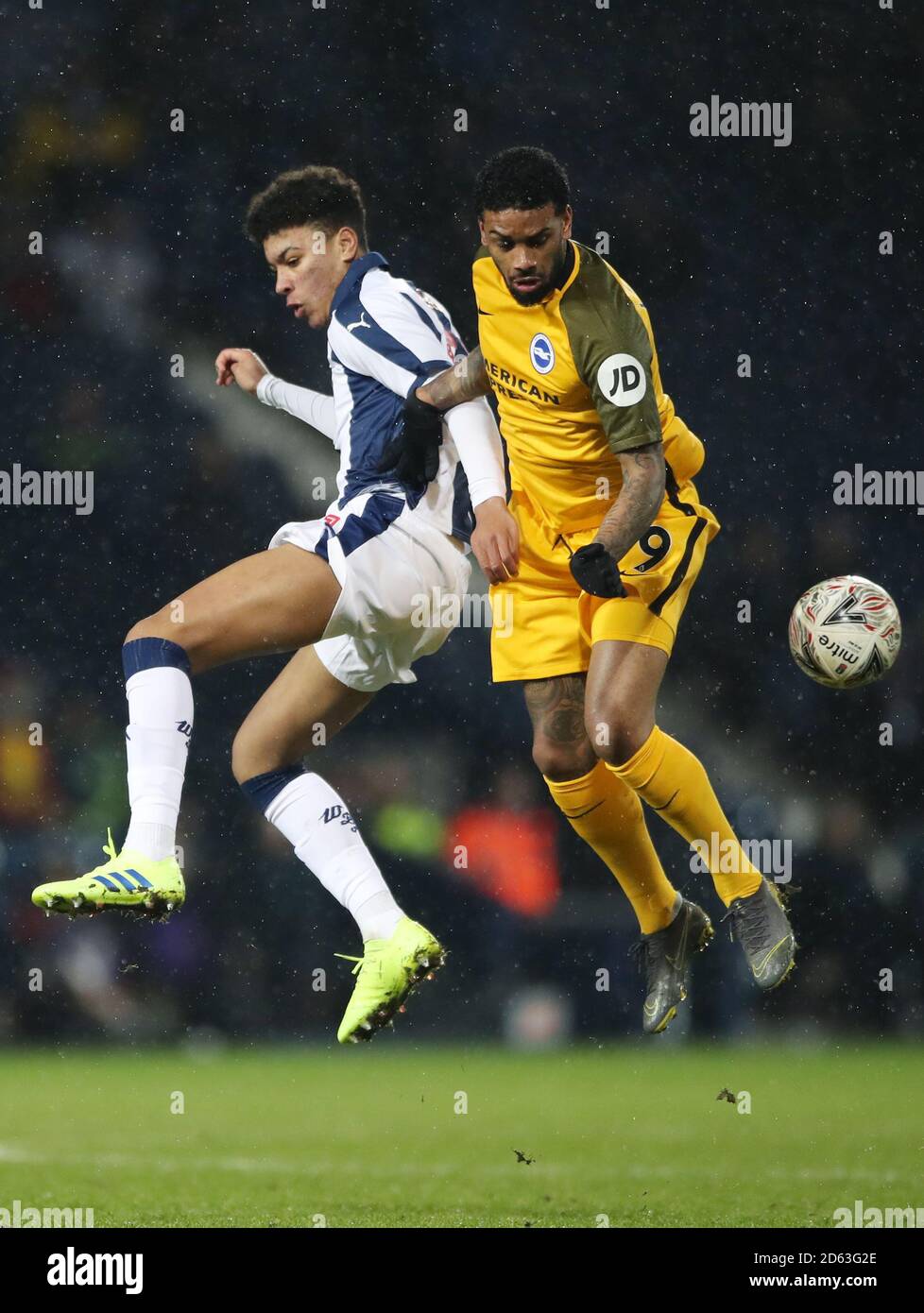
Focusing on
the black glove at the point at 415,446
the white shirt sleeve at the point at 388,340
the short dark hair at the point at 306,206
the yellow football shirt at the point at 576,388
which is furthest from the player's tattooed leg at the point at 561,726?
the short dark hair at the point at 306,206

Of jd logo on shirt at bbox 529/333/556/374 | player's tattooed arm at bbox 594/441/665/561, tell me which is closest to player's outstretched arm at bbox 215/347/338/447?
jd logo on shirt at bbox 529/333/556/374

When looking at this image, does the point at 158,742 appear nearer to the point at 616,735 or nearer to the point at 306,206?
the point at 616,735

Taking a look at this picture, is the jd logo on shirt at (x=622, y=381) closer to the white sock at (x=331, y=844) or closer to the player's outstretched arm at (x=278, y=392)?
the player's outstretched arm at (x=278, y=392)

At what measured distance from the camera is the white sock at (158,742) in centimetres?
447

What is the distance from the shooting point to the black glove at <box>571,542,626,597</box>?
14.2ft

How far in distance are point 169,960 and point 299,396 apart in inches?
230

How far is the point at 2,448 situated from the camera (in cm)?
927

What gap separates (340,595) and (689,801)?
1206 mm

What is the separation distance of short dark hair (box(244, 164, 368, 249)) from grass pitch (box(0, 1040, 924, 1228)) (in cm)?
295

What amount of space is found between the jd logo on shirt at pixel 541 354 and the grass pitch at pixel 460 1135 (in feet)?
8.43

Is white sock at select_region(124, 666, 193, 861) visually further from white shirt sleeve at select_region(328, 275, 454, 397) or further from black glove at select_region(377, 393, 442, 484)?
white shirt sleeve at select_region(328, 275, 454, 397)

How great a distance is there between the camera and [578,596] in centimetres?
491

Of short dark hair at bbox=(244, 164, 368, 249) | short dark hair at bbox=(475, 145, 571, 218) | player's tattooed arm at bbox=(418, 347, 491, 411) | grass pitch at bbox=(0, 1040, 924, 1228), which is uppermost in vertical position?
short dark hair at bbox=(244, 164, 368, 249)

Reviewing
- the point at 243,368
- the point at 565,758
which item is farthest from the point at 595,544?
the point at 243,368
